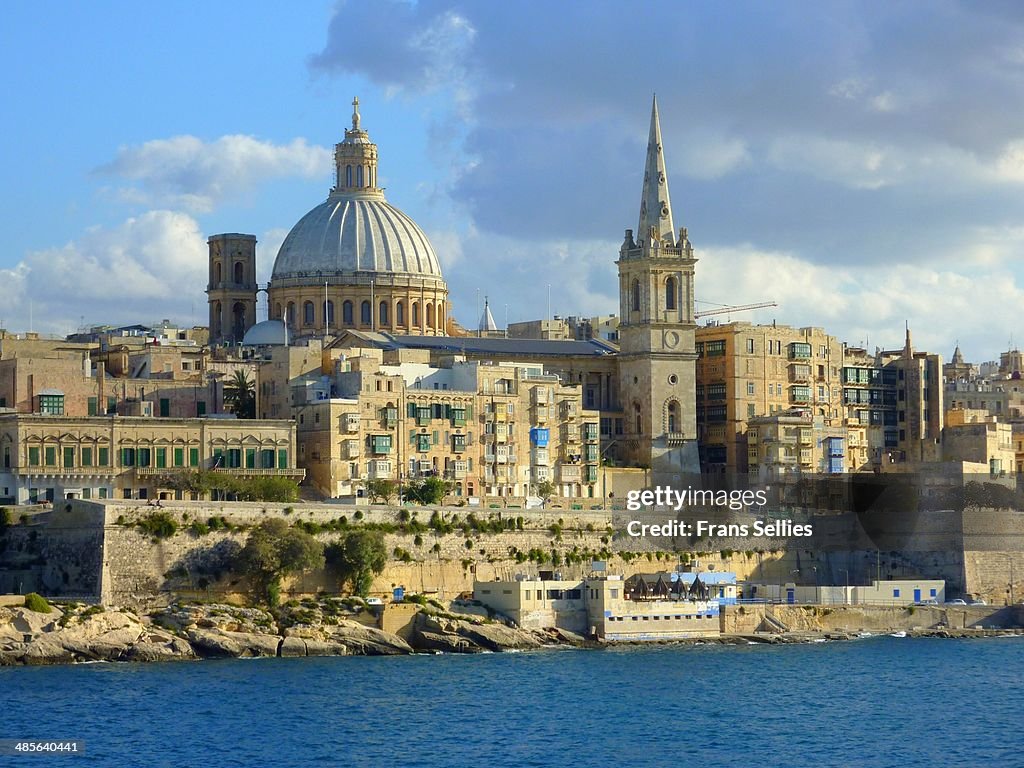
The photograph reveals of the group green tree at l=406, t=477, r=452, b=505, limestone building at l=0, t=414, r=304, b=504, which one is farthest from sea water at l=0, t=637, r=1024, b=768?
limestone building at l=0, t=414, r=304, b=504

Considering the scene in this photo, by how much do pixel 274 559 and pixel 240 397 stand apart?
1482cm

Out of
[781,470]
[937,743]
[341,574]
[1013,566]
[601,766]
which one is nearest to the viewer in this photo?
[601,766]

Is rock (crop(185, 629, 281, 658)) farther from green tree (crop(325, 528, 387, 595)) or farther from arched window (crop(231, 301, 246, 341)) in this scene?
arched window (crop(231, 301, 246, 341))

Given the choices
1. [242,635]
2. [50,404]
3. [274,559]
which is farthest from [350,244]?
[242,635]

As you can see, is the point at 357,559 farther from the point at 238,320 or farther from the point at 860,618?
the point at 238,320

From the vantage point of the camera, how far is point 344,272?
4072 inches

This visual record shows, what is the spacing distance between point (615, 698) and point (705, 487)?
111 feet

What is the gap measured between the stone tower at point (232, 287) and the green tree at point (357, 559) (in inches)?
1167

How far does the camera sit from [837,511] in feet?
315

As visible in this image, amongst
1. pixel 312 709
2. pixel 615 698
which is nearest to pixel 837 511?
pixel 615 698

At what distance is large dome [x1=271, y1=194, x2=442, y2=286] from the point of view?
104 m

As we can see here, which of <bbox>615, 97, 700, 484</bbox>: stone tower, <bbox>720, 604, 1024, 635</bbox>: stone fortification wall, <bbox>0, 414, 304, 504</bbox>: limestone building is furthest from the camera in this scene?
<bbox>615, 97, 700, 484</bbox>: stone tower

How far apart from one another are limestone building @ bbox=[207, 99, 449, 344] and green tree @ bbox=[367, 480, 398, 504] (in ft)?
58.5

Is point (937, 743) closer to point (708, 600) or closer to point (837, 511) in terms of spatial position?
point (708, 600)
